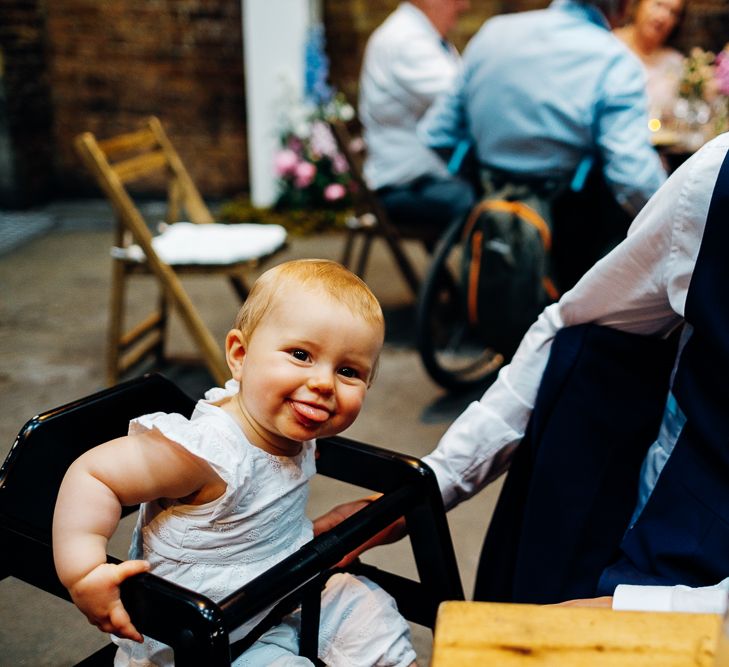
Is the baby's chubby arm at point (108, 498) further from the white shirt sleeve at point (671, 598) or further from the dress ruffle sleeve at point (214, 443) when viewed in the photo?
the white shirt sleeve at point (671, 598)

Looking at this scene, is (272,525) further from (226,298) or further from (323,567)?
(226,298)

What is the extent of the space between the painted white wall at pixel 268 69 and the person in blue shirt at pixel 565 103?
318 centimetres

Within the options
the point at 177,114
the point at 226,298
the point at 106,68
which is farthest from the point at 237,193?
the point at 226,298

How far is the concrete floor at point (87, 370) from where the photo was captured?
2012 mm

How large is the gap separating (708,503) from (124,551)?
1.55m

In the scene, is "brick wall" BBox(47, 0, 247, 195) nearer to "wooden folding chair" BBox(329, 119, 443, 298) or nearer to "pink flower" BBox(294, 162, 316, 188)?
"pink flower" BBox(294, 162, 316, 188)

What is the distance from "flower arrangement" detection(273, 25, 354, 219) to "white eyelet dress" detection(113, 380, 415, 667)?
15.9 ft

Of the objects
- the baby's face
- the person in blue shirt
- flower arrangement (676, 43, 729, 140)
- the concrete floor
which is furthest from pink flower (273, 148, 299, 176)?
the baby's face

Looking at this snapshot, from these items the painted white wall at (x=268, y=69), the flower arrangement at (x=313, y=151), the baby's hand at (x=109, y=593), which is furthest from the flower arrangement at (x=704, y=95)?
the baby's hand at (x=109, y=593)

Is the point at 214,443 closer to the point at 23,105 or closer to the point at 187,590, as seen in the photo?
the point at 187,590

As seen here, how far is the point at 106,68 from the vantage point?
641 cm

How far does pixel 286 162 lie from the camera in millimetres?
5926

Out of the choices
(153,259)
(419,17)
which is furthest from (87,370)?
(419,17)

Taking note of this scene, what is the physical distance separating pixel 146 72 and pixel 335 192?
1749 millimetres
